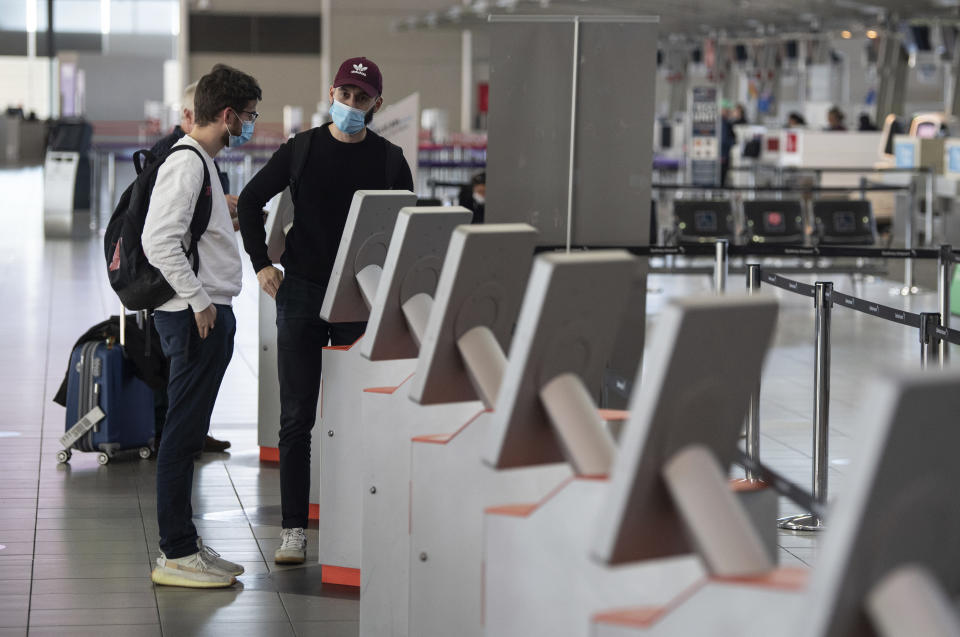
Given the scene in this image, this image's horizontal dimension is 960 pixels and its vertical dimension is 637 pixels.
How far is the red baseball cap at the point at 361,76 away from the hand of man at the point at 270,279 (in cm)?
55

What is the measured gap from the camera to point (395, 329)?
9.15ft

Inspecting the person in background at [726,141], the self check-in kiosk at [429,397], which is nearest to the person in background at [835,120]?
the person in background at [726,141]

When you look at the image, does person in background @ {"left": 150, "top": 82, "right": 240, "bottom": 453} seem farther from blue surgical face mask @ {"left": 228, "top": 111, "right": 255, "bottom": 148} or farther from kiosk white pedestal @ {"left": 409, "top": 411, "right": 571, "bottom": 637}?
kiosk white pedestal @ {"left": 409, "top": 411, "right": 571, "bottom": 637}

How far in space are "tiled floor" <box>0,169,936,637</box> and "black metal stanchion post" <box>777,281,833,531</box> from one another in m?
0.08

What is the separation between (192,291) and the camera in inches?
134

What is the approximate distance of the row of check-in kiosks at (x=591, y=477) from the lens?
1350 millimetres

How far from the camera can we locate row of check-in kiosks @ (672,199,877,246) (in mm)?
10469

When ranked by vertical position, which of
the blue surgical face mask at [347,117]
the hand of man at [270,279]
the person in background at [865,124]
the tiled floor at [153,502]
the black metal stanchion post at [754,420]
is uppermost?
the person in background at [865,124]

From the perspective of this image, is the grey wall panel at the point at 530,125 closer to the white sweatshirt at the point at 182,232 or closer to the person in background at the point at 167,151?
the person in background at the point at 167,151

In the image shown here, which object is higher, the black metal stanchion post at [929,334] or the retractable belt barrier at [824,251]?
the retractable belt barrier at [824,251]

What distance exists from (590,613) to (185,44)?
3653 cm

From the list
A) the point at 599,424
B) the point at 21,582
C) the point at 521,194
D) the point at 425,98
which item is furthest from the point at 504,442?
the point at 425,98

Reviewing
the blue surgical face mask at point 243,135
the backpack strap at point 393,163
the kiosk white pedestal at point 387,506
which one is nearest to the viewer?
Result: the kiosk white pedestal at point 387,506

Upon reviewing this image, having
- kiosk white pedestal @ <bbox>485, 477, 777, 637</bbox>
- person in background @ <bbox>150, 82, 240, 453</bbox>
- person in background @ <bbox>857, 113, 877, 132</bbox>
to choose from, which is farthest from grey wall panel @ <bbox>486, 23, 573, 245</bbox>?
Answer: person in background @ <bbox>857, 113, 877, 132</bbox>
